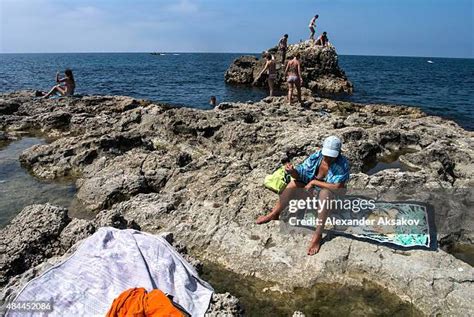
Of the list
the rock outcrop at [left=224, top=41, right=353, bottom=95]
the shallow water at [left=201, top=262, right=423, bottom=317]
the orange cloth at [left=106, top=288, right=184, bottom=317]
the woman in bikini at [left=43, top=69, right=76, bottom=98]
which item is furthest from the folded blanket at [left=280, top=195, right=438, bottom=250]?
the rock outcrop at [left=224, top=41, right=353, bottom=95]

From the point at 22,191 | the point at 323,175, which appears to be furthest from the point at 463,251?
the point at 22,191

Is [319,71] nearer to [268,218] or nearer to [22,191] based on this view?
[22,191]

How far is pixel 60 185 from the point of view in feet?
30.3

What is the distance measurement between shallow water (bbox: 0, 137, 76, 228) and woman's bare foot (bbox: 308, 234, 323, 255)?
5.51 metres

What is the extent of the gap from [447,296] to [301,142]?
542cm

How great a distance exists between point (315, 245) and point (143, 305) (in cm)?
283

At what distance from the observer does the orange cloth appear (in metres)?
3.91

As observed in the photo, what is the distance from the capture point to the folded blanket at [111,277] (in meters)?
4.30

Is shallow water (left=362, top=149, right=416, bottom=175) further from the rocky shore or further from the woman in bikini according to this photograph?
the woman in bikini

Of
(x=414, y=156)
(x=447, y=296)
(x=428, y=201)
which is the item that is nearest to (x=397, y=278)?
(x=447, y=296)

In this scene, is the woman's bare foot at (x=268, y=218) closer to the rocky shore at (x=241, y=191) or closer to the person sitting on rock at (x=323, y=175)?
the rocky shore at (x=241, y=191)

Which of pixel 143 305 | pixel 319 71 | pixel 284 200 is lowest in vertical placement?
pixel 143 305

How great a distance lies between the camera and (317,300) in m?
5.02

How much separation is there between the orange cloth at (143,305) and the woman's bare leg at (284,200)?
2627 millimetres
